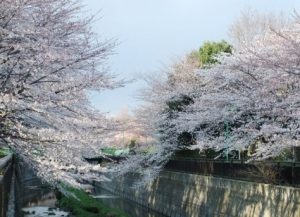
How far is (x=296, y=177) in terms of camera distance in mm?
14922

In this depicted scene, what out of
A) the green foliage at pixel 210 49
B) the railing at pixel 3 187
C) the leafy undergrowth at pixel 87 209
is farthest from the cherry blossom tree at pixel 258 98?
the railing at pixel 3 187

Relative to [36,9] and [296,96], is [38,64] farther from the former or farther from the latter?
[296,96]

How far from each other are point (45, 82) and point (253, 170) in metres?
11.0

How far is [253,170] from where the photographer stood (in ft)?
57.4

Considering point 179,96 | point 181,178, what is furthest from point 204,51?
point 181,178

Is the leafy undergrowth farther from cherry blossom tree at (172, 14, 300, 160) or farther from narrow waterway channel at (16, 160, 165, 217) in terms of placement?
cherry blossom tree at (172, 14, 300, 160)

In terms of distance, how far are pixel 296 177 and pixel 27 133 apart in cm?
967

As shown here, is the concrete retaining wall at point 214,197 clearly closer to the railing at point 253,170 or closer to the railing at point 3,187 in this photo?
the railing at point 253,170

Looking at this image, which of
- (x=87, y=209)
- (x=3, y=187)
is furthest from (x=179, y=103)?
(x=3, y=187)

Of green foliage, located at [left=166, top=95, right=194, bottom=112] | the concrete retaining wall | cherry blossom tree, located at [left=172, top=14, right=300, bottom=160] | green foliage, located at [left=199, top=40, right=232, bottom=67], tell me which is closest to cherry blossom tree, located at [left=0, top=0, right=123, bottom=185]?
cherry blossom tree, located at [left=172, top=14, right=300, bottom=160]

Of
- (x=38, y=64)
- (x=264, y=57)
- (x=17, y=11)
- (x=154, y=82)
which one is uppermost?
(x=154, y=82)

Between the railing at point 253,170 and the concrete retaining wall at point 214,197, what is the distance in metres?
0.38

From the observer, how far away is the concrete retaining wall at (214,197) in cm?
1484

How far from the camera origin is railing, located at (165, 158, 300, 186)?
50.9 ft
